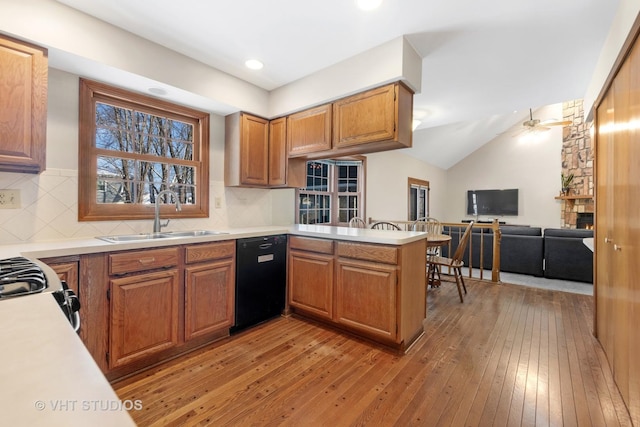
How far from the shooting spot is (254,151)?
3127mm

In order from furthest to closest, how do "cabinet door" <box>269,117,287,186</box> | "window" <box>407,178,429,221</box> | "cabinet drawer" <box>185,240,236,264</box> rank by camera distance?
"window" <box>407,178,429,221</box>
"cabinet door" <box>269,117,287,186</box>
"cabinet drawer" <box>185,240,236,264</box>

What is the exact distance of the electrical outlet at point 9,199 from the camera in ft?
6.23

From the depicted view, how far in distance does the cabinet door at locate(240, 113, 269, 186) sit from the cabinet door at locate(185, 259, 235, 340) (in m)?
1.00

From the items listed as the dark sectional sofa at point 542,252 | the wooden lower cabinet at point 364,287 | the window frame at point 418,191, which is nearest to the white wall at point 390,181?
the window frame at point 418,191

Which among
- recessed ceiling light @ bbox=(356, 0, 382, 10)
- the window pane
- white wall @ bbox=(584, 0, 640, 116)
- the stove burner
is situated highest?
recessed ceiling light @ bbox=(356, 0, 382, 10)

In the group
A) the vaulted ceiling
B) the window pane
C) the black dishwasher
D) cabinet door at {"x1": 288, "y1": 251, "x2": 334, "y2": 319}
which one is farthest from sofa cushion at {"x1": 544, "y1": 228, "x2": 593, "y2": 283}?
the window pane

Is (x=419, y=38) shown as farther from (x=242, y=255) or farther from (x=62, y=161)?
(x=62, y=161)

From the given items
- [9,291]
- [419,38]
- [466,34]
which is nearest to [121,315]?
[9,291]

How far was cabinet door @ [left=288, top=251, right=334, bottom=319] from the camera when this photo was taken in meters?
2.66

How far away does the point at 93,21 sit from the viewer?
2.02 meters

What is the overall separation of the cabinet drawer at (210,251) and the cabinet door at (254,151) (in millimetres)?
804

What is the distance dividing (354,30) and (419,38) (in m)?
0.53

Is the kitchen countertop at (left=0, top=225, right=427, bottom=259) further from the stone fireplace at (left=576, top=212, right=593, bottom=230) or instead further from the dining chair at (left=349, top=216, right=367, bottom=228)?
the stone fireplace at (left=576, top=212, right=593, bottom=230)

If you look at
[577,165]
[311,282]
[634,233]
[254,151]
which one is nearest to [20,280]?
[311,282]
